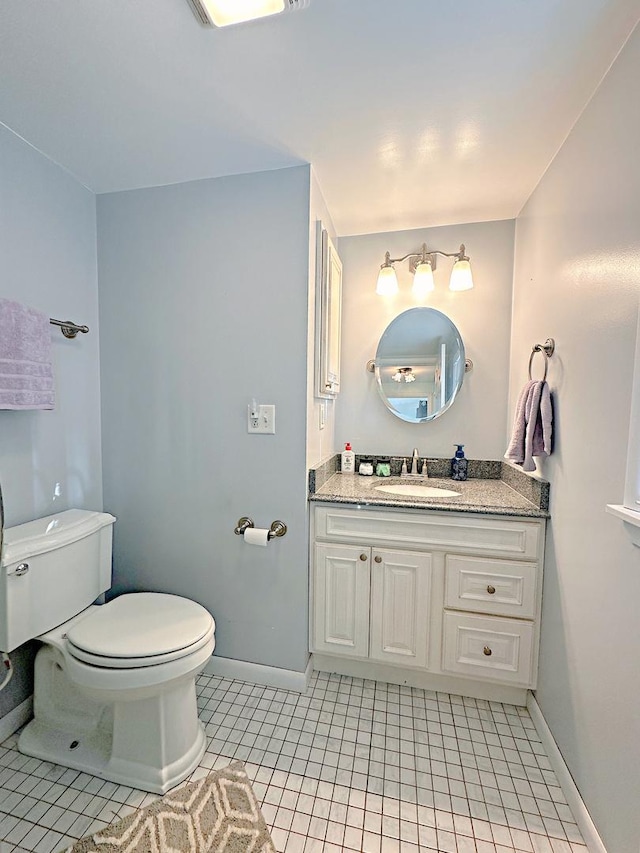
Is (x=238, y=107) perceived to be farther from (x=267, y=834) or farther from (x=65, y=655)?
(x=267, y=834)

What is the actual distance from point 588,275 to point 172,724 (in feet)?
6.52

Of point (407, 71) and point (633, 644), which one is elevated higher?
point (407, 71)

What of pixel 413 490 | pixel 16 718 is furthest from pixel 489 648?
pixel 16 718

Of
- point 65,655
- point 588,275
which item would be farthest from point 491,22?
point 65,655

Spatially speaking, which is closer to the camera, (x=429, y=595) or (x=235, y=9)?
(x=235, y=9)

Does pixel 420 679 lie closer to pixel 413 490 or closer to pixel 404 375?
pixel 413 490

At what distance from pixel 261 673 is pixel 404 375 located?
5.40ft

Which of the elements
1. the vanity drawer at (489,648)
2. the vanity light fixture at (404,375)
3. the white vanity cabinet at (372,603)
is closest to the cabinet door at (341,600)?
the white vanity cabinet at (372,603)

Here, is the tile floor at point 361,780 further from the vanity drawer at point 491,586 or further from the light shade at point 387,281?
the light shade at point 387,281

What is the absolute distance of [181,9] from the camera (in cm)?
92

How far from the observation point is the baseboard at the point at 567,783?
1.02 m

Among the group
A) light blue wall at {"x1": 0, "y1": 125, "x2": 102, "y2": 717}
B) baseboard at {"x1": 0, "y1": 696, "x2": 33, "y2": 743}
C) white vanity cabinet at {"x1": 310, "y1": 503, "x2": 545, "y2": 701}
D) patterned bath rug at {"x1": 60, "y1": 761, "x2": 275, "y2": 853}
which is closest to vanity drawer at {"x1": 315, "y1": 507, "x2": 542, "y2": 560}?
white vanity cabinet at {"x1": 310, "y1": 503, "x2": 545, "y2": 701}

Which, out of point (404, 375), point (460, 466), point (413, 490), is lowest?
point (413, 490)

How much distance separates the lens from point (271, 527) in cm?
160
